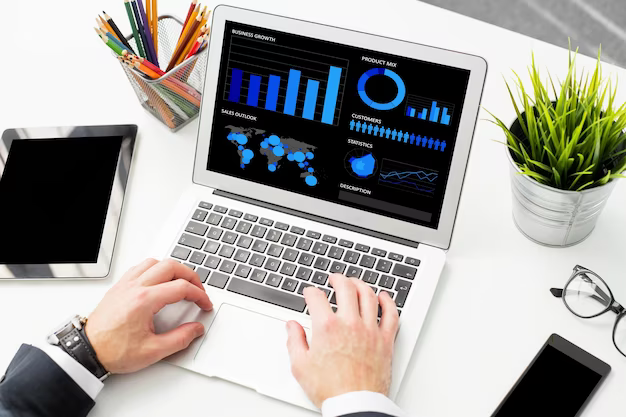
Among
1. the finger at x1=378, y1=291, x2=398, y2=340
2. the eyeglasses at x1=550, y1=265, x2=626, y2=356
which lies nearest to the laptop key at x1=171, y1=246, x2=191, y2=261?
the finger at x1=378, y1=291, x2=398, y2=340

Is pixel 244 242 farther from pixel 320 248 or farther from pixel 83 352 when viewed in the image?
pixel 83 352

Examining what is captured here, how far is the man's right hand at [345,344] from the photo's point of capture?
0.82 meters

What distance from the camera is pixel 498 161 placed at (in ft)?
3.57

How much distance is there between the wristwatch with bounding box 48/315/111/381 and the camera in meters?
0.85

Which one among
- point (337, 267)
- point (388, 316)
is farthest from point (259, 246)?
point (388, 316)

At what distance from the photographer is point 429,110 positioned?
2.95ft

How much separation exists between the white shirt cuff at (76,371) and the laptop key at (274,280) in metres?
0.27

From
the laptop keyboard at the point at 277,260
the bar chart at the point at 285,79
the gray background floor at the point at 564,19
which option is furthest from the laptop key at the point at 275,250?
the gray background floor at the point at 564,19

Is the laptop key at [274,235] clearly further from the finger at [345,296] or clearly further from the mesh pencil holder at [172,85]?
the mesh pencil holder at [172,85]

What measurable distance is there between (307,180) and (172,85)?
285 mm

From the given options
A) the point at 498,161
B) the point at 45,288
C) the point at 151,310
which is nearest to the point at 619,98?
the point at 498,161

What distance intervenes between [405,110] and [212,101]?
0.31 metres

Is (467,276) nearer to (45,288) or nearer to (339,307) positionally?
(339,307)

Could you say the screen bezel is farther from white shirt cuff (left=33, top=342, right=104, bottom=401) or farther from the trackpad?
white shirt cuff (left=33, top=342, right=104, bottom=401)
